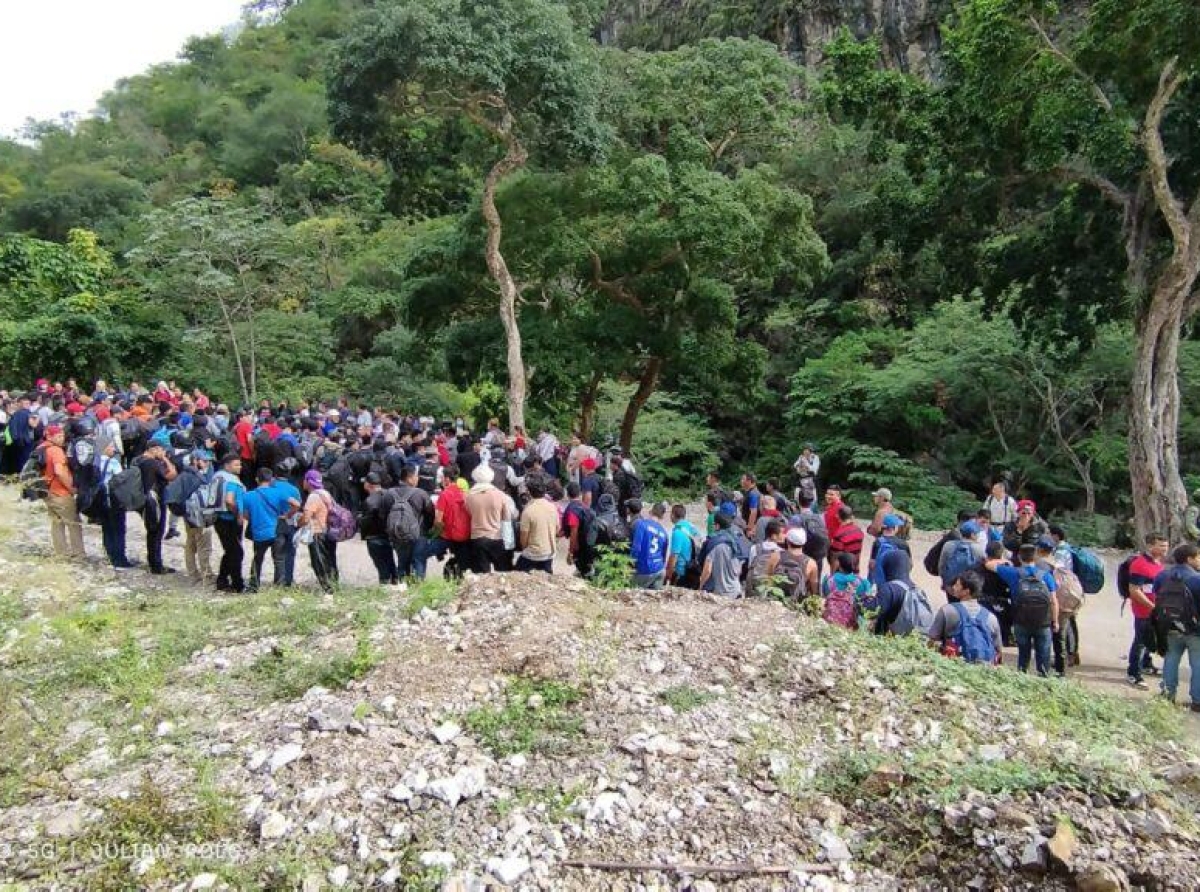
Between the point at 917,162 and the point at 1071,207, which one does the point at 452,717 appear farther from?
the point at 1071,207

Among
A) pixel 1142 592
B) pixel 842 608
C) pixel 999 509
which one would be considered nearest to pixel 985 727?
pixel 842 608

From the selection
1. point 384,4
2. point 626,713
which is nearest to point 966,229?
point 384,4

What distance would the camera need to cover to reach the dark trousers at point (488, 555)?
Answer: 841 cm

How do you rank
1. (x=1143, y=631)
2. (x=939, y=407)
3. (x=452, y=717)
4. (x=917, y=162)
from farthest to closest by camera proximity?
(x=939, y=407) < (x=917, y=162) < (x=1143, y=631) < (x=452, y=717)

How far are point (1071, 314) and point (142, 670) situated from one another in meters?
15.0

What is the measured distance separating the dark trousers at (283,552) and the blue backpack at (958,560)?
6.29 meters

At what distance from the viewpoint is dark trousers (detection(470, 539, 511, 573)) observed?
8.41 metres

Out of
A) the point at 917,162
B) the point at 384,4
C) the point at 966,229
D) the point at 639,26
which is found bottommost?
the point at 966,229

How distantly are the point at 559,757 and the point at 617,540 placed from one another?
3814 mm

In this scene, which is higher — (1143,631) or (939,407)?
(939,407)

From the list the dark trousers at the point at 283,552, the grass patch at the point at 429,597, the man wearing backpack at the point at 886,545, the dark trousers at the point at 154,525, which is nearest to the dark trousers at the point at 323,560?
the dark trousers at the point at 283,552

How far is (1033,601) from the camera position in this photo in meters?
7.25

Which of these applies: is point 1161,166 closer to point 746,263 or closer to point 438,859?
point 746,263

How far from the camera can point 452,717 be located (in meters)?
5.45
